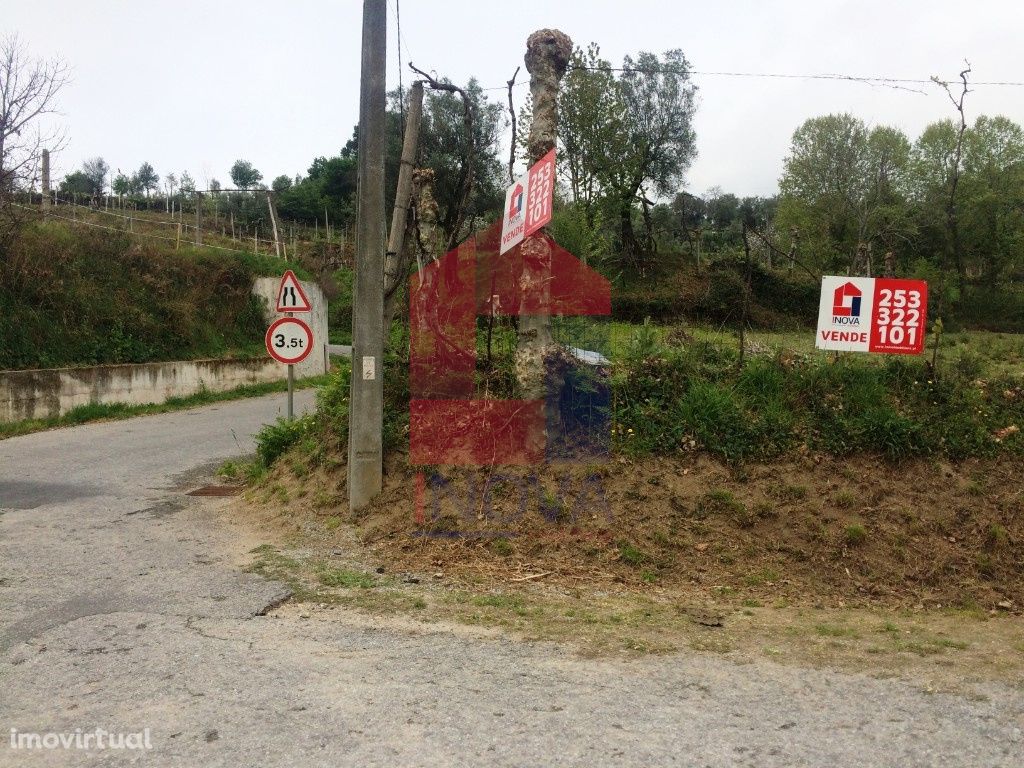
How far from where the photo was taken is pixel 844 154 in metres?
43.8

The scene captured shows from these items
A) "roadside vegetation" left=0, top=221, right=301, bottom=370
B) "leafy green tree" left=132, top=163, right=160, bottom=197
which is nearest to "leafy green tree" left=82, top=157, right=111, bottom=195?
"leafy green tree" left=132, top=163, right=160, bottom=197

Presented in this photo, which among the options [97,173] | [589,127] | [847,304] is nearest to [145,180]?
[97,173]

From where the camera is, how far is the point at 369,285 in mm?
7781

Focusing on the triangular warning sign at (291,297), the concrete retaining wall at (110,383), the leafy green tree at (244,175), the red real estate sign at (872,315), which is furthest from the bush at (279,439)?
the leafy green tree at (244,175)

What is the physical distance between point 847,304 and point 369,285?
5.00 metres

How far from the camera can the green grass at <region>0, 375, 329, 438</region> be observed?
15.6m

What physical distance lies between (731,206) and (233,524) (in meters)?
60.3

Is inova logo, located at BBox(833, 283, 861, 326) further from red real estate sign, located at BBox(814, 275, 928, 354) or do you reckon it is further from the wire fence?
the wire fence

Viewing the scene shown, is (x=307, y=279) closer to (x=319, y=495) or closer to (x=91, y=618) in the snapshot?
(x=319, y=495)

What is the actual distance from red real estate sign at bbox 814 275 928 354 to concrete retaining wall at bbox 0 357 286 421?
51.7 feet

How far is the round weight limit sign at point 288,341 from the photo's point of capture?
10.2m

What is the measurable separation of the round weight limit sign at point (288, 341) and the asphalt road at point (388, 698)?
4335mm

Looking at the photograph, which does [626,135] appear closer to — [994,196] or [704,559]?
[994,196]

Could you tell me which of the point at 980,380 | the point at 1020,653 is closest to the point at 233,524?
the point at 1020,653
